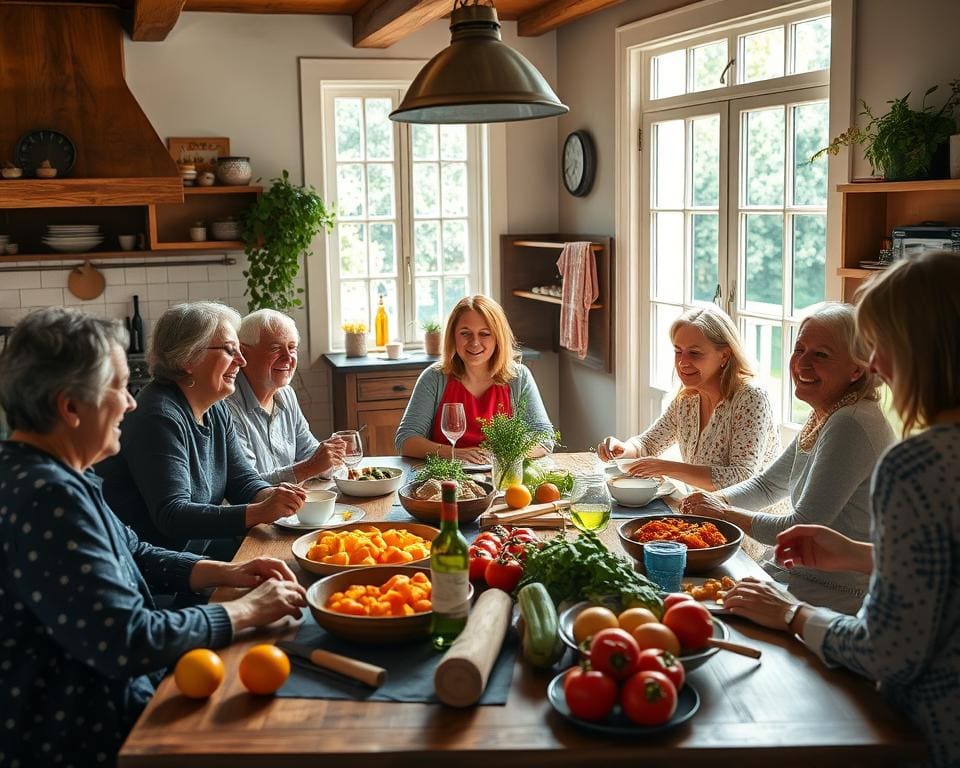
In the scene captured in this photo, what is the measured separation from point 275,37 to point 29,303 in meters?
1.92

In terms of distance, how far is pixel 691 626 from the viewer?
5.58ft

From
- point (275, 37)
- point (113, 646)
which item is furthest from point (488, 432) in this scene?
point (275, 37)

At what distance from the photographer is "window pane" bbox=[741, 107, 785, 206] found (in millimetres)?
4125

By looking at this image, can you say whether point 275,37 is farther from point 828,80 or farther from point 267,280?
point 828,80

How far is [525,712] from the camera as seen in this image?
5.27 feet

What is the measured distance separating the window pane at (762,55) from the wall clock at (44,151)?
3.24 meters

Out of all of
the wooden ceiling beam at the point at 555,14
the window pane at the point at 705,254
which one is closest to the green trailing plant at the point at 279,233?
the wooden ceiling beam at the point at 555,14

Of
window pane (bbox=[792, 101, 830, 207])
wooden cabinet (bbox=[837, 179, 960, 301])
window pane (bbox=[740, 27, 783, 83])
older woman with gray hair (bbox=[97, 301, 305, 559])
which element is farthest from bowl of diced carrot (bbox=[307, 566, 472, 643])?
window pane (bbox=[740, 27, 783, 83])

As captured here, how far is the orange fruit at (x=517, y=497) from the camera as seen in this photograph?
273 centimetres

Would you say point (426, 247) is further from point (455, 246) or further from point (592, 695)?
point (592, 695)

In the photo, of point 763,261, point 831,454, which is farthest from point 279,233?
point 831,454

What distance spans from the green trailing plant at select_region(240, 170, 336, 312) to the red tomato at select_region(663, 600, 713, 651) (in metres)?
4.06

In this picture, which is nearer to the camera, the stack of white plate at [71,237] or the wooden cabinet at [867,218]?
the wooden cabinet at [867,218]

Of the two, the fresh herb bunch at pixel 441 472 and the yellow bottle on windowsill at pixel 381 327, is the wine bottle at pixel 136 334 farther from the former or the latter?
the fresh herb bunch at pixel 441 472
